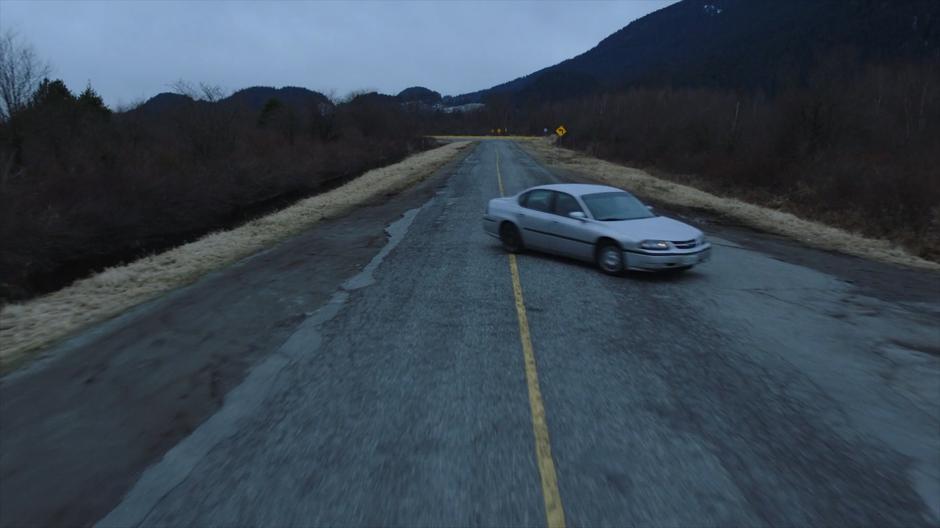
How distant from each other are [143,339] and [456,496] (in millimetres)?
5541

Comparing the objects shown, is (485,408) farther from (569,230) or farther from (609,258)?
(569,230)

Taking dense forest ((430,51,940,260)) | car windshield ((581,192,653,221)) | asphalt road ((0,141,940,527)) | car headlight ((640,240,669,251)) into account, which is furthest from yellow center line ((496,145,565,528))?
dense forest ((430,51,940,260))

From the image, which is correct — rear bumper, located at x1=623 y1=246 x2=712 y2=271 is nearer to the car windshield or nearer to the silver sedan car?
the silver sedan car

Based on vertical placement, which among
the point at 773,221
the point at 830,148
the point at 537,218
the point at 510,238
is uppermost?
the point at 537,218

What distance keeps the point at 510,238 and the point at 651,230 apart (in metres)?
3.04

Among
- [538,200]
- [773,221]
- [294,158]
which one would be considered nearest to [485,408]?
[538,200]

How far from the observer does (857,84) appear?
3791 centimetres

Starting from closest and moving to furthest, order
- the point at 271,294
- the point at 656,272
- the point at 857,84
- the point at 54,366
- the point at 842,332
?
the point at 54,366 → the point at 842,332 → the point at 271,294 → the point at 656,272 → the point at 857,84

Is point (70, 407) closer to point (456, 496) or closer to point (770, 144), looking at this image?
point (456, 496)

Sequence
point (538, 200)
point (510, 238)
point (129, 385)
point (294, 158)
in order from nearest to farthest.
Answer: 1. point (129, 385)
2. point (538, 200)
3. point (510, 238)
4. point (294, 158)

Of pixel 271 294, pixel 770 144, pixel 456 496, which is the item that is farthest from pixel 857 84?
pixel 456 496

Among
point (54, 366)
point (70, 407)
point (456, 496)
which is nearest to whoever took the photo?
point (456, 496)

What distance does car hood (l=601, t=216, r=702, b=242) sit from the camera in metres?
10.4

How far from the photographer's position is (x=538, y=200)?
12.3m
